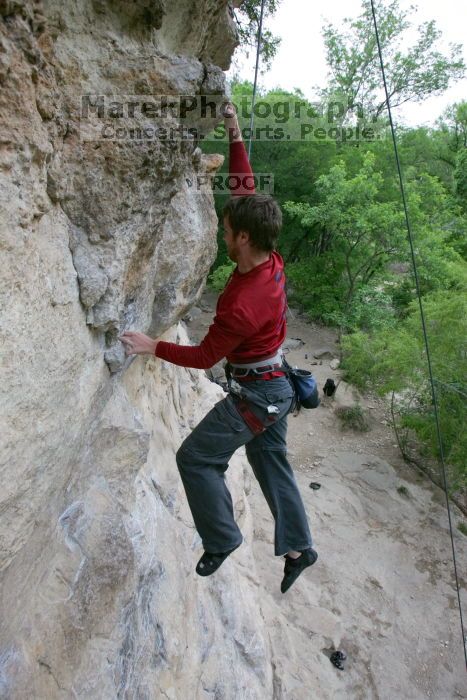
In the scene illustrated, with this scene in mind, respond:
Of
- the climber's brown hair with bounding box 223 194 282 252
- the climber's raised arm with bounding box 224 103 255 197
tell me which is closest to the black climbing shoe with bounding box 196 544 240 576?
the climber's brown hair with bounding box 223 194 282 252

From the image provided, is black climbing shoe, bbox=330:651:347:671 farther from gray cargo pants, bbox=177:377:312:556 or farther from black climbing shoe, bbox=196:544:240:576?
gray cargo pants, bbox=177:377:312:556

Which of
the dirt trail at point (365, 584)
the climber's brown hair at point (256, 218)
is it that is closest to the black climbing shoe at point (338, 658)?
the dirt trail at point (365, 584)

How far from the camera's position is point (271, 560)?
6.32 m

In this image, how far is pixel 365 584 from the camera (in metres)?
6.88

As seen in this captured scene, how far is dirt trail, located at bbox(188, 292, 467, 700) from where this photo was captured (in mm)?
5555

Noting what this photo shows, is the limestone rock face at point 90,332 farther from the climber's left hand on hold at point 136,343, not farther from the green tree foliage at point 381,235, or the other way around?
the green tree foliage at point 381,235

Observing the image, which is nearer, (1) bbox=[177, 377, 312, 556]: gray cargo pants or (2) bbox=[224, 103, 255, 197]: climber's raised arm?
(1) bbox=[177, 377, 312, 556]: gray cargo pants

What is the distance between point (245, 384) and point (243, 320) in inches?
22.8

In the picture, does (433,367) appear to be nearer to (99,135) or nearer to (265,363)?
(265,363)

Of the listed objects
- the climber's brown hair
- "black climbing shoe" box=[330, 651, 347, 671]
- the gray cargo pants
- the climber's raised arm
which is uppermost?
the climber's raised arm

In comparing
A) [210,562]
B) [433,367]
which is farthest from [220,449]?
[433,367]

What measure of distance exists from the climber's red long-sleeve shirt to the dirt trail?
4.00 m

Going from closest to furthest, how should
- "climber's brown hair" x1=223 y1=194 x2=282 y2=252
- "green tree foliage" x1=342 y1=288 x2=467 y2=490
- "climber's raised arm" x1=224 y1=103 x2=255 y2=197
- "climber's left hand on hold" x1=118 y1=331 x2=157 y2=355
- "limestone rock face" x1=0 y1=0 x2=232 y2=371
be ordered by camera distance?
"limestone rock face" x1=0 y1=0 x2=232 y2=371, "climber's brown hair" x1=223 y1=194 x2=282 y2=252, "climber's left hand on hold" x1=118 y1=331 x2=157 y2=355, "climber's raised arm" x1=224 y1=103 x2=255 y2=197, "green tree foliage" x1=342 y1=288 x2=467 y2=490

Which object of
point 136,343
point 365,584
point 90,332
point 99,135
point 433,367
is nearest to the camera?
point 99,135
